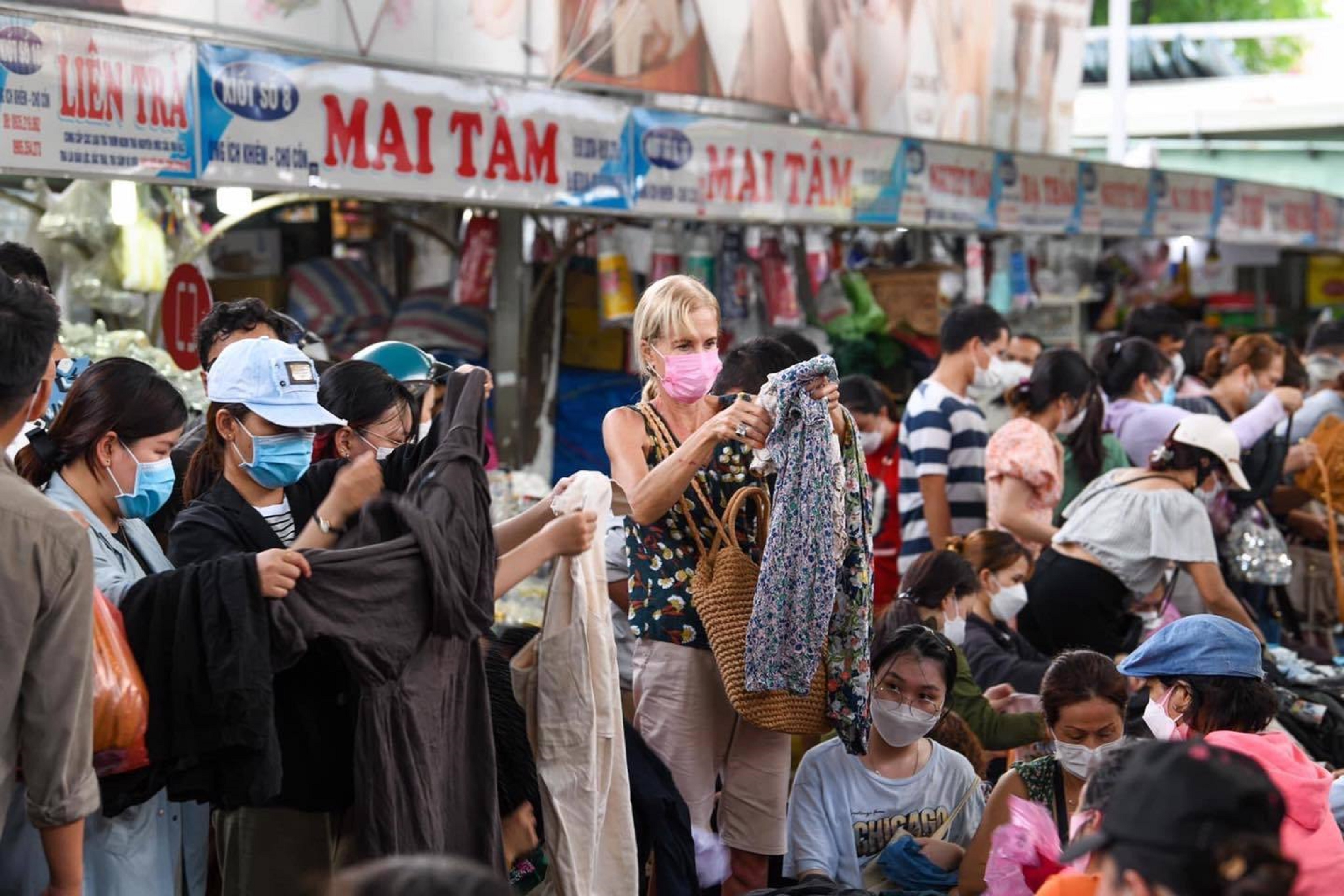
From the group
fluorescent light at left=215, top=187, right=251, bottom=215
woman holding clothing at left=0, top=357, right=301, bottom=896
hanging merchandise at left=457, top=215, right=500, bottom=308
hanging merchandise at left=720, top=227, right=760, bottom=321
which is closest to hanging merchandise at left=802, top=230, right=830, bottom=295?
hanging merchandise at left=720, top=227, right=760, bottom=321

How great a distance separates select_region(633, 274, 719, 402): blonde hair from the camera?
4.16m

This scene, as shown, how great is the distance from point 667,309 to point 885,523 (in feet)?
10.2

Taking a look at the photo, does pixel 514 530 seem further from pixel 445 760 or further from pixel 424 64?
pixel 424 64

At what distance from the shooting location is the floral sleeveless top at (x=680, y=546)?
4133mm

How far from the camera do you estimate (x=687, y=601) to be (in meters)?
4.13

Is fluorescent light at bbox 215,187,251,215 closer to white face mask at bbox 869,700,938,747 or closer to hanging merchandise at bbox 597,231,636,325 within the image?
hanging merchandise at bbox 597,231,636,325

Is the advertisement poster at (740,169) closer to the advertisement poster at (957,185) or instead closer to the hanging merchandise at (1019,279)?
Answer: the advertisement poster at (957,185)

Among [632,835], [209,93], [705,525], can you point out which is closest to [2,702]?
[632,835]

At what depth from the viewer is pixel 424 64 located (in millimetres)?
7168

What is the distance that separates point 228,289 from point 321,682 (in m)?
5.70

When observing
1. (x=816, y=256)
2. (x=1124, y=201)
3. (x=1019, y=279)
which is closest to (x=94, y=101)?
(x=816, y=256)

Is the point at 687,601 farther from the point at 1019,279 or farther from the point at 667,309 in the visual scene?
the point at 1019,279

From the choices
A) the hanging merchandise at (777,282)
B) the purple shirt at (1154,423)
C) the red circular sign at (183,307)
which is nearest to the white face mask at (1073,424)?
the purple shirt at (1154,423)

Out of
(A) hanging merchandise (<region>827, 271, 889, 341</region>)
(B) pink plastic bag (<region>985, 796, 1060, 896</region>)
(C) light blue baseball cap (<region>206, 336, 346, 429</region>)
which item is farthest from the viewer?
(A) hanging merchandise (<region>827, 271, 889, 341</region>)
